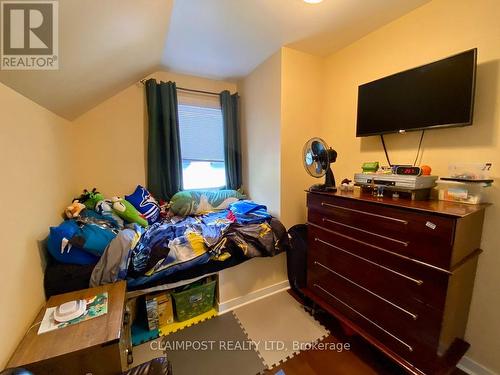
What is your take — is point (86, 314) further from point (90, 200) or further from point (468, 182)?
point (468, 182)

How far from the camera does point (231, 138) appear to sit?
2.79 metres

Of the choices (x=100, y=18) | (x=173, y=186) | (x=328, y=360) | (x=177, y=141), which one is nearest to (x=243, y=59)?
(x=177, y=141)

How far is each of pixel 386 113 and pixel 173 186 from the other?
2.27 metres

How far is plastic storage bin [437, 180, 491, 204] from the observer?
1.23m

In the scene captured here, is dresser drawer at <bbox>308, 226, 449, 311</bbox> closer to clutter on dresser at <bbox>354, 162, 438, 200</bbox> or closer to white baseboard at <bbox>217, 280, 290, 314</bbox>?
clutter on dresser at <bbox>354, 162, 438, 200</bbox>

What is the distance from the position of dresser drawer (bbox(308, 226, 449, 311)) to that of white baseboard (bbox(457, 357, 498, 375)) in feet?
2.32

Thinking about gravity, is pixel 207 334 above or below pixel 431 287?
below

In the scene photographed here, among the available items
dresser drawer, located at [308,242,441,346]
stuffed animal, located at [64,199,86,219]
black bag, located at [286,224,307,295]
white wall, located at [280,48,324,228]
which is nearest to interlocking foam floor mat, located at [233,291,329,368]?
black bag, located at [286,224,307,295]

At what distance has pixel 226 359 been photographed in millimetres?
1438

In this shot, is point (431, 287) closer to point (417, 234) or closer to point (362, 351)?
point (417, 234)

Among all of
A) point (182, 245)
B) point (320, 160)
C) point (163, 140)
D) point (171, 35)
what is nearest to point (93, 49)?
point (171, 35)

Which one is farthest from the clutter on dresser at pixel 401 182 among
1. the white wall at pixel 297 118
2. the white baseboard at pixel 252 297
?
the white baseboard at pixel 252 297

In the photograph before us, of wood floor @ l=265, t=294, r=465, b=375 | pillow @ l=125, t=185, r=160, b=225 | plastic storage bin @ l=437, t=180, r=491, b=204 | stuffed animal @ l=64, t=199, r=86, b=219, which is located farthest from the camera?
pillow @ l=125, t=185, r=160, b=225

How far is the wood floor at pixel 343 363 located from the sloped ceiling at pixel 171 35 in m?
2.23
